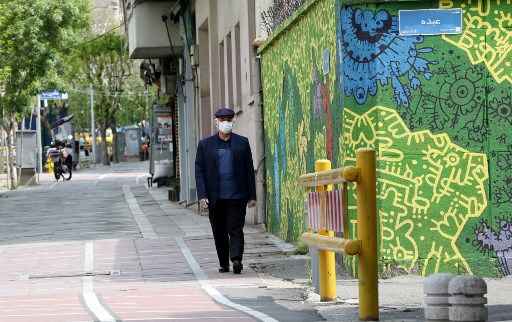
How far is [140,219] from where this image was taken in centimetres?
2878

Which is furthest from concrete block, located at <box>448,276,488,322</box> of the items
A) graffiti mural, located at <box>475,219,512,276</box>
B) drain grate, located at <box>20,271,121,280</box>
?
drain grate, located at <box>20,271,121,280</box>

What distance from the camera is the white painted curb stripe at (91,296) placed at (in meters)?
11.8

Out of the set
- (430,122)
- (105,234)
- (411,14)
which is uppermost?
(411,14)

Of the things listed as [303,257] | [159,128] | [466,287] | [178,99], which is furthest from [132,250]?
[159,128]

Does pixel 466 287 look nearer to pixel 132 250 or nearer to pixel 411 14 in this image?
pixel 411 14

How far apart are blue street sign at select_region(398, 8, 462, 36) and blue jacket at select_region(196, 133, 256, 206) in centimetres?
296

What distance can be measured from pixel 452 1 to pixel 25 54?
138 feet

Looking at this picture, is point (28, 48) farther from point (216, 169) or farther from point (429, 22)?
point (429, 22)

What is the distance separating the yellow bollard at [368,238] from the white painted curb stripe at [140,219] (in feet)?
39.6

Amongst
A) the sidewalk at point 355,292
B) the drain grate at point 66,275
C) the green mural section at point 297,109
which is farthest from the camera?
the drain grate at point 66,275

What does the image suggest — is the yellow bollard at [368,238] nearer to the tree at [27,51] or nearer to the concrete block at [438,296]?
the concrete block at [438,296]

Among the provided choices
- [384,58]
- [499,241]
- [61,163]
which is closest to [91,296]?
[384,58]

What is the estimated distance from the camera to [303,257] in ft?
57.3

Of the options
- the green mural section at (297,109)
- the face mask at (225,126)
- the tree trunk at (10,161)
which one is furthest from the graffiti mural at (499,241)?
the tree trunk at (10,161)
